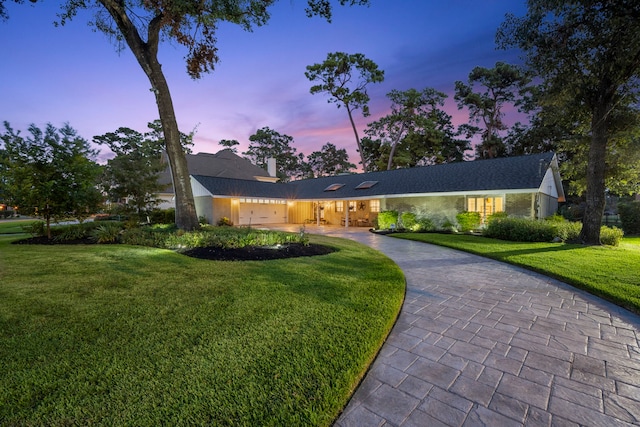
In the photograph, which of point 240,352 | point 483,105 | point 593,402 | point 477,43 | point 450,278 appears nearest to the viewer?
point 593,402

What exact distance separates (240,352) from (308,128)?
77.1 feet

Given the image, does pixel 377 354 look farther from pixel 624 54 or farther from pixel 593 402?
pixel 624 54

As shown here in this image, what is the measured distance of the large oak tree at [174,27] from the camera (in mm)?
8883

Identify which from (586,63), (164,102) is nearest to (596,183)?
(586,63)

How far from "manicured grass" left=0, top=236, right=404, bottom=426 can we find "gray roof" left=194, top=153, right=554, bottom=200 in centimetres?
1168

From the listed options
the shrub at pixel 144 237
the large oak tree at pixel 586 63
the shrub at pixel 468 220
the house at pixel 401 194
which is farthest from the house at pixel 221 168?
the large oak tree at pixel 586 63

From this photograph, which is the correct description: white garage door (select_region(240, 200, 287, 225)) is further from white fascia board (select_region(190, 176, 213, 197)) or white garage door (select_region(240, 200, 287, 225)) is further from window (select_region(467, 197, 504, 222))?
window (select_region(467, 197, 504, 222))

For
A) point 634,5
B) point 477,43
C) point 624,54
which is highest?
point 477,43

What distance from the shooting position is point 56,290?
4.14 meters

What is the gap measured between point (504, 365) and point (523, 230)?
9.81 metres

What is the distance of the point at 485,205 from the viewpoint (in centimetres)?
1406

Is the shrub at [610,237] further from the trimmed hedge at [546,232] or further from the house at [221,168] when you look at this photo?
the house at [221,168]

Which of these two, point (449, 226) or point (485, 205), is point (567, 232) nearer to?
point (485, 205)

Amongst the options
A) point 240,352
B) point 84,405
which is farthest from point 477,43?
point 84,405
